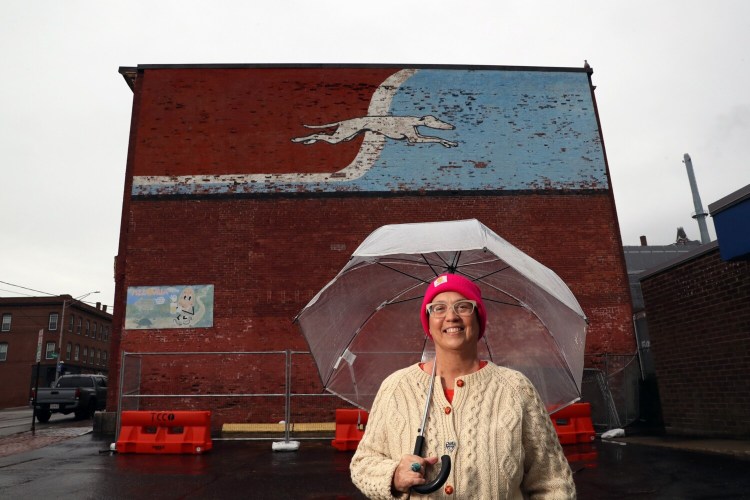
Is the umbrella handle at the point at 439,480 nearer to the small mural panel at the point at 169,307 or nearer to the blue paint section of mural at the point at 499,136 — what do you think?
the small mural panel at the point at 169,307

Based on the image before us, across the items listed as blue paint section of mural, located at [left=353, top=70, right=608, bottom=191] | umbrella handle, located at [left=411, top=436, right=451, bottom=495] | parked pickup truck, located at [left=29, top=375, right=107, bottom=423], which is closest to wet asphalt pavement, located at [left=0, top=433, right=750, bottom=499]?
umbrella handle, located at [left=411, top=436, right=451, bottom=495]

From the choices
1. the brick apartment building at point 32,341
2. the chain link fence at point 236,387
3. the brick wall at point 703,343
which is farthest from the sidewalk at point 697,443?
the brick apartment building at point 32,341

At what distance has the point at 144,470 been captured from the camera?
836 centimetres

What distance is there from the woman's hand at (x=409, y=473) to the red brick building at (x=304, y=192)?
12.9 metres

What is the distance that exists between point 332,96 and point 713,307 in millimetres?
12293

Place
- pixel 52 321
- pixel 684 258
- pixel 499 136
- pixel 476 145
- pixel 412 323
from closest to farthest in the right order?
pixel 412 323, pixel 684 258, pixel 476 145, pixel 499 136, pixel 52 321

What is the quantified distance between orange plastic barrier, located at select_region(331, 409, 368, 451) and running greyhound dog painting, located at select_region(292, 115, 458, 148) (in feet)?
30.0

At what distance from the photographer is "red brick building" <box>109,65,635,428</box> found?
1498 cm

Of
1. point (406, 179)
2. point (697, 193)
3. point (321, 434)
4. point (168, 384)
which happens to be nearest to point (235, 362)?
point (168, 384)

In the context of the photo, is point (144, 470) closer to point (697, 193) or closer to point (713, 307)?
point (713, 307)

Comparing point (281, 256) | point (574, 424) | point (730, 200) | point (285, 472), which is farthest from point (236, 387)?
point (730, 200)

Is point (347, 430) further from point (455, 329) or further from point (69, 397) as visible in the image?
point (69, 397)

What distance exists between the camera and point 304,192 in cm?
1617

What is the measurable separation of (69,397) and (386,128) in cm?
1561
